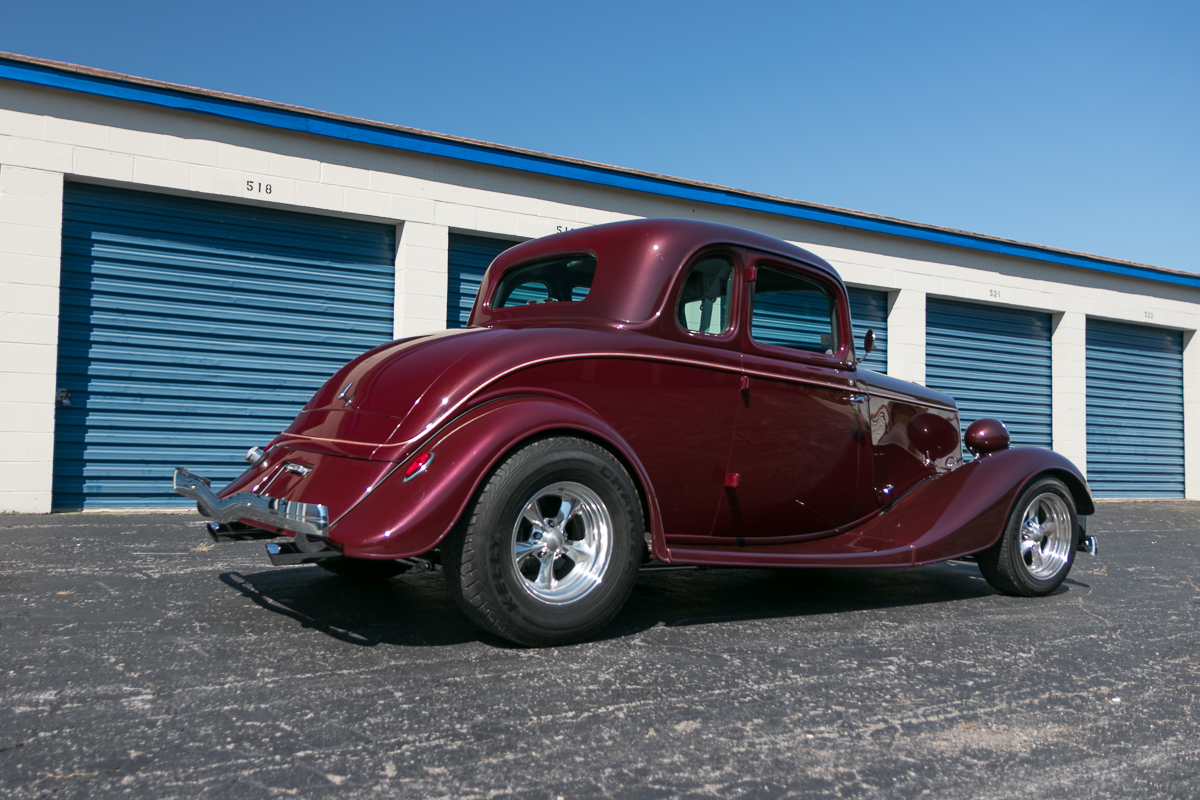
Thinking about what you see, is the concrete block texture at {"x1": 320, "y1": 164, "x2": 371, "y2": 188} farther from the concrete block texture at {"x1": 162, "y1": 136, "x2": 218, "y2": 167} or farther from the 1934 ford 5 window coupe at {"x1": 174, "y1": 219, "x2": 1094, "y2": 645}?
the 1934 ford 5 window coupe at {"x1": 174, "y1": 219, "x2": 1094, "y2": 645}

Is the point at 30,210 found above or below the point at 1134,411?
above

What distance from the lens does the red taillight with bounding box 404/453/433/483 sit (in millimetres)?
3100

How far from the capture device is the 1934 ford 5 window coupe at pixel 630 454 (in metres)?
3.12

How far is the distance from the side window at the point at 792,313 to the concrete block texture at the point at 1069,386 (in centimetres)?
1096

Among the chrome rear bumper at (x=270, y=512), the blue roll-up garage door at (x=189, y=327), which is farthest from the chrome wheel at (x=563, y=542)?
the blue roll-up garage door at (x=189, y=327)

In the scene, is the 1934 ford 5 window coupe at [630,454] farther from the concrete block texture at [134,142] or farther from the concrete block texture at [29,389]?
the concrete block texture at [134,142]

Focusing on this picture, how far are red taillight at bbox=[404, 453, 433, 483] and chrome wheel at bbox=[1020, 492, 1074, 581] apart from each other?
364 centimetres

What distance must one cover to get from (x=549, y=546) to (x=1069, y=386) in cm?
1351

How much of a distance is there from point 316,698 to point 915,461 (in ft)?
12.7

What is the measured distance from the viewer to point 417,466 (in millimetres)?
3117

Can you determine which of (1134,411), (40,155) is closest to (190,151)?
(40,155)

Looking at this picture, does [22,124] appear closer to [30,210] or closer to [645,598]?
[30,210]

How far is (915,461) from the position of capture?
17.2ft

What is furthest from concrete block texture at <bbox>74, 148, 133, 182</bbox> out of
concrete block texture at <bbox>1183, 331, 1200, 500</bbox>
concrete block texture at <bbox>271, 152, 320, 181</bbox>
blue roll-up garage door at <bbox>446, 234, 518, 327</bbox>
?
concrete block texture at <bbox>1183, 331, 1200, 500</bbox>
